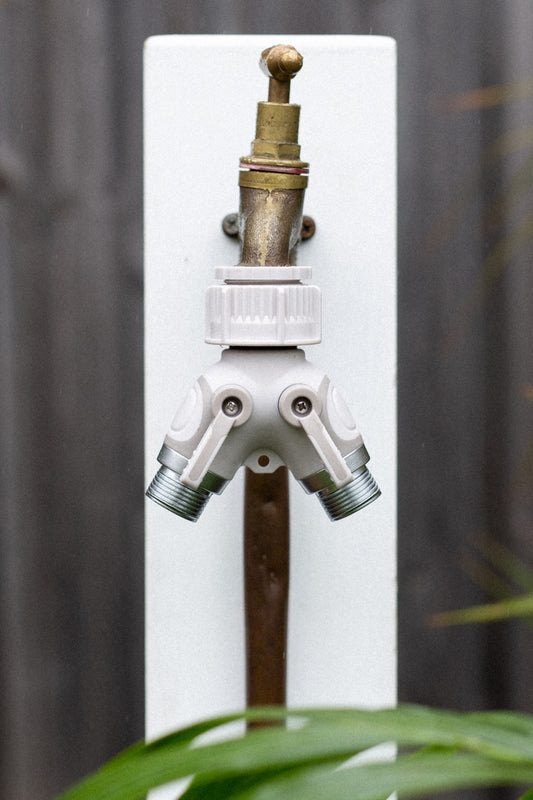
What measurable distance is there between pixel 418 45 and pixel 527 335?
12.2 inches

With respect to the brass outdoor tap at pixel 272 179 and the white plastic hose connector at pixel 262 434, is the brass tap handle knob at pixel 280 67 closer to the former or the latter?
the brass outdoor tap at pixel 272 179

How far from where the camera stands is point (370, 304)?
56 cm

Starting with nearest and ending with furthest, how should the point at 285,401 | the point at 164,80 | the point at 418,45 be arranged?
the point at 285,401 → the point at 164,80 → the point at 418,45

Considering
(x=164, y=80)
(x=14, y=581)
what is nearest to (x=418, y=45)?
(x=164, y=80)

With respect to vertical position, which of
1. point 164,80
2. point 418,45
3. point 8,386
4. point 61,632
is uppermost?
point 418,45

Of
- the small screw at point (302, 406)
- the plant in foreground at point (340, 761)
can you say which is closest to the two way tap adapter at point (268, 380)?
the small screw at point (302, 406)

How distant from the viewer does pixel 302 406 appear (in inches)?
17.6

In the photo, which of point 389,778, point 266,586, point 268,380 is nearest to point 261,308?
point 268,380

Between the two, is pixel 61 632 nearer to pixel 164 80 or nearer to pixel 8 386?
pixel 8 386

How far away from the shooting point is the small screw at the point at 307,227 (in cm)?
55

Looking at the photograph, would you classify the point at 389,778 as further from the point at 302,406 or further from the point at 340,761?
the point at 302,406

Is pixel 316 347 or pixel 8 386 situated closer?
pixel 316 347

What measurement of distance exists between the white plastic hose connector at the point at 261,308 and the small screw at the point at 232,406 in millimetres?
32

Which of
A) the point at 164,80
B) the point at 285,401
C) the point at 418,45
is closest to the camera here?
the point at 285,401
